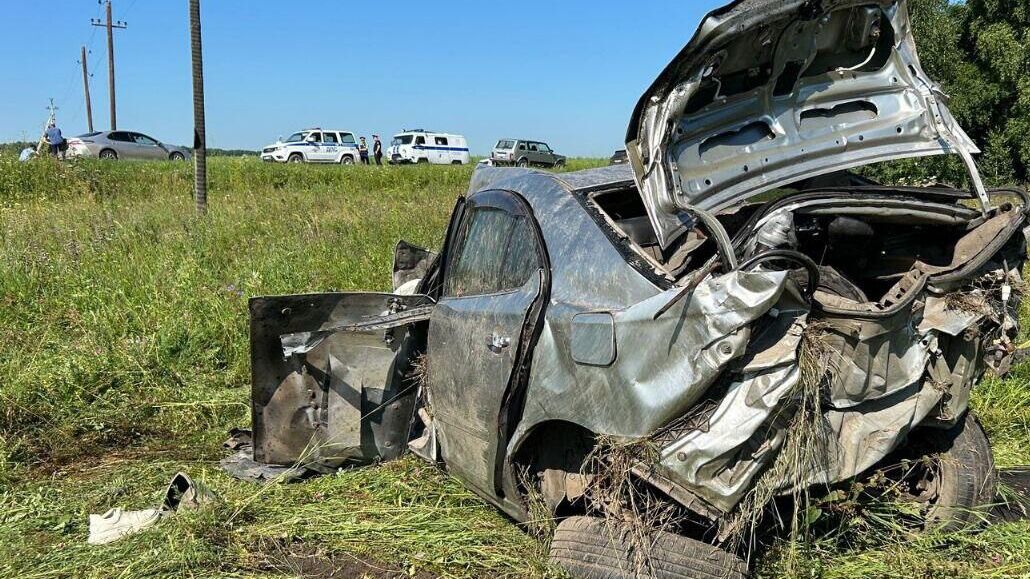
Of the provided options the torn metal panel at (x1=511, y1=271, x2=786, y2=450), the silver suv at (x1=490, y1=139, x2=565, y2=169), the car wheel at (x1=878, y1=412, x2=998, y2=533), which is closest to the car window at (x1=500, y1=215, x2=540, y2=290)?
the torn metal panel at (x1=511, y1=271, x2=786, y2=450)

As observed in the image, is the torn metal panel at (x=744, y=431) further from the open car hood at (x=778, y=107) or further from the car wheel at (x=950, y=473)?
the car wheel at (x=950, y=473)

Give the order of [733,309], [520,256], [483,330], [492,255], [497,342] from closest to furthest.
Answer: [733,309] < [497,342] < [483,330] < [520,256] < [492,255]

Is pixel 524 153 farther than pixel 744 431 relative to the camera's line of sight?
Yes

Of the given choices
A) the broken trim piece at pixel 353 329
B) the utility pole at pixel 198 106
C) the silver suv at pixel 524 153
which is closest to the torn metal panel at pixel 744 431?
the broken trim piece at pixel 353 329

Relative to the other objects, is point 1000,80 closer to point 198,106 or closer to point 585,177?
point 198,106

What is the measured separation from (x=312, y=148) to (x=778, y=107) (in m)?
34.1

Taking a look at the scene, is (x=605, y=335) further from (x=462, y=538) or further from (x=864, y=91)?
(x=864, y=91)

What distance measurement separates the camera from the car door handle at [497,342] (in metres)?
3.20

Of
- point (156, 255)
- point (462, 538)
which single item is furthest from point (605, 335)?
point (156, 255)

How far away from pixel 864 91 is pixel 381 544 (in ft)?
9.51

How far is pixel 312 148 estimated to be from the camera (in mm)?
35469

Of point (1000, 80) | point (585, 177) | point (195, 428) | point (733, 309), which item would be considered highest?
point (1000, 80)

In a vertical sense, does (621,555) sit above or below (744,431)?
below

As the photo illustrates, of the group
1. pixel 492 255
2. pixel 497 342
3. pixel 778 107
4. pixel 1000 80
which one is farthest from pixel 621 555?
pixel 1000 80
